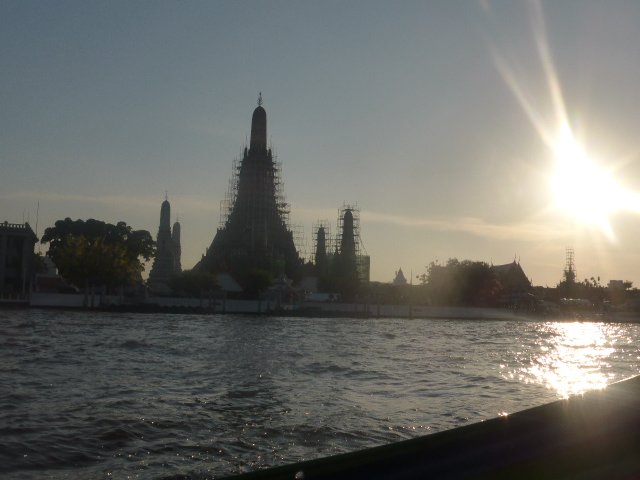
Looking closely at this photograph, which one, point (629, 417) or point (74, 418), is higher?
point (629, 417)

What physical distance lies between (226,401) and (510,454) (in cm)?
971

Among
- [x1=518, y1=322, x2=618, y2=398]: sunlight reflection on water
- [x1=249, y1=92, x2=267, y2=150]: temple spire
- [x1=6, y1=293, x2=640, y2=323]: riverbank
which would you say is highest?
[x1=249, y1=92, x2=267, y2=150]: temple spire

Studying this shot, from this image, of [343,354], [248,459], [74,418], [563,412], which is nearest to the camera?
[563,412]

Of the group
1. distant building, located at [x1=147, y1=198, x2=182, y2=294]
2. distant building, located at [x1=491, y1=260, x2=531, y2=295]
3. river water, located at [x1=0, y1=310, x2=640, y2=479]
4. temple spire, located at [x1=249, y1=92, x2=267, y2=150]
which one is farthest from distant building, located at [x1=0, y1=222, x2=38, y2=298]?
distant building, located at [x1=491, y1=260, x2=531, y2=295]

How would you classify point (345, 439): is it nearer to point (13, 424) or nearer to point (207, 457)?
point (207, 457)

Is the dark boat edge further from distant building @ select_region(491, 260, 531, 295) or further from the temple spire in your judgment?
distant building @ select_region(491, 260, 531, 295)

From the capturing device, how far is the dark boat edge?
1.37 meters

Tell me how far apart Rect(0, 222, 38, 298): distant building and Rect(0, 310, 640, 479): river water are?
4352 centimetres

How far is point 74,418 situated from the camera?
352 inches

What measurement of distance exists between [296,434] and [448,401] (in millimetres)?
4002

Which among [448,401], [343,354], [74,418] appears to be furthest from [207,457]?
[343,354]

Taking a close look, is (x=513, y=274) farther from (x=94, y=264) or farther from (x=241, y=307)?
(x=94, y=264)

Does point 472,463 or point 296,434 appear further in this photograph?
point 296,434

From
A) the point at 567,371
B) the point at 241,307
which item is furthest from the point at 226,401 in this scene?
the point at 241,307
